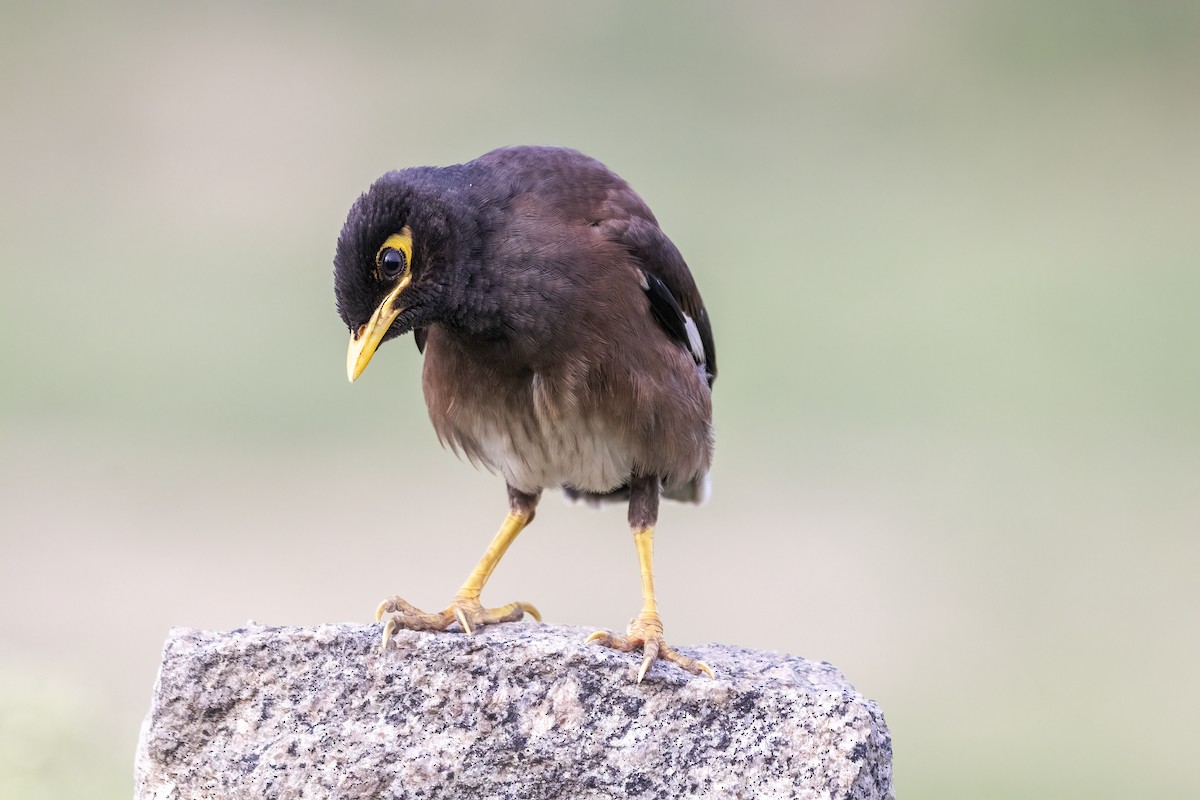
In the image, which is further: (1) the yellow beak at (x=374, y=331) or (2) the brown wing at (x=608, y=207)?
(2) the brown wing at (x=608, y=207)

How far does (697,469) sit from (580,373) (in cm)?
78

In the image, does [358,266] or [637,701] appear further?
[358,266]

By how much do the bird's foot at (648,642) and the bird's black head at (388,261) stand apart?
1.22 m

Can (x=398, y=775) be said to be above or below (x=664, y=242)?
below

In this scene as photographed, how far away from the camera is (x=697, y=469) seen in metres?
5.34

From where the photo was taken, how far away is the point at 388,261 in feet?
14.7

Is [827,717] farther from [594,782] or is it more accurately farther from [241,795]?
[241,795]

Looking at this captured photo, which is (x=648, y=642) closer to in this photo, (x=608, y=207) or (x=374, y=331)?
(x=374, y=331)

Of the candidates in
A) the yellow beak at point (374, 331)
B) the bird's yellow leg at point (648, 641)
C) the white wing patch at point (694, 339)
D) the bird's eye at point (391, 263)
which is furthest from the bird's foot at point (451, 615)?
the white wing patch at point (694, 339)

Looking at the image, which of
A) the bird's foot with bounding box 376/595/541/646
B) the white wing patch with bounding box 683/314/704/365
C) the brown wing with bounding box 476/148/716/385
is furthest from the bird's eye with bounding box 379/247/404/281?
the white wing patch with bounding box 683/314/704/365

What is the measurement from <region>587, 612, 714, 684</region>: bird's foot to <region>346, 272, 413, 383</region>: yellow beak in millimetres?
1189

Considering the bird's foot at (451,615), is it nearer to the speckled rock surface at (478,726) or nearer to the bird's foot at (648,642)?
the speckled rock surface at (478,726)

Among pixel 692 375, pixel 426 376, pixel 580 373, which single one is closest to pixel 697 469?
pixel 692 375

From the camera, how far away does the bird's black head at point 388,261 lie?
4430 mm
